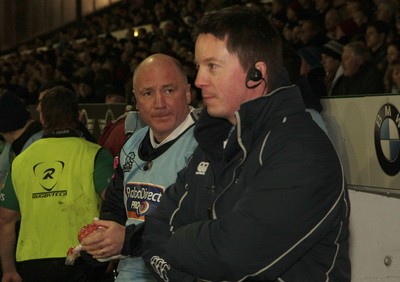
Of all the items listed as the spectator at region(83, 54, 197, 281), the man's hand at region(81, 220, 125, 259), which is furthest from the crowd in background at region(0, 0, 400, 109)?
the man's hand at region(81, 220, 125, 259)

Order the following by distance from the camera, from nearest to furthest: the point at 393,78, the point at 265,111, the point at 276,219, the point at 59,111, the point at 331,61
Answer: the point at 276,219, the point at 265,111, the point at 59,111, the point at 393,78, the point at 331,61

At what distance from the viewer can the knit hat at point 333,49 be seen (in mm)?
10609

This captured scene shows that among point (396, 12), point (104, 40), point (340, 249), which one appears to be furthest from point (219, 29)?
point (104, 40)

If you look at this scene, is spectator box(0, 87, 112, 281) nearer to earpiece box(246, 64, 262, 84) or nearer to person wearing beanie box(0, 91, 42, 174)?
person wearing beanie box(0, 91, 42, 174)

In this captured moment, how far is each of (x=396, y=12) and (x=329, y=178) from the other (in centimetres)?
898

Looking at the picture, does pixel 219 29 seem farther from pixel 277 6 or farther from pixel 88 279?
pixel 277 6

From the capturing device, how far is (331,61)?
1049cm

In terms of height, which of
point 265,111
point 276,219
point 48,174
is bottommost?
point 48,174

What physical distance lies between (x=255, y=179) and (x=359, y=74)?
22.9 ft

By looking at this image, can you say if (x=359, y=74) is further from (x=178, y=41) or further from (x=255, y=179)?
(x=178, y=41)

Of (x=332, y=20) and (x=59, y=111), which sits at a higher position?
(x=332, y=20)

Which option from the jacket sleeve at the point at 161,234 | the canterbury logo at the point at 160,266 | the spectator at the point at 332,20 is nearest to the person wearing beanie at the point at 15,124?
the jacket sleeve at the point at 161,234

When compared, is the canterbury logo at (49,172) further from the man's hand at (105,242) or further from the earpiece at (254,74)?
the earpiece at (254,74)

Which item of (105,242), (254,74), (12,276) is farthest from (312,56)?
(254,74)
